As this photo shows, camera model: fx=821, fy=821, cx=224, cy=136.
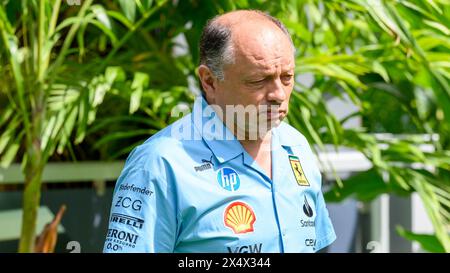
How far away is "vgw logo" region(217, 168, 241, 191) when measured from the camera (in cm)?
130

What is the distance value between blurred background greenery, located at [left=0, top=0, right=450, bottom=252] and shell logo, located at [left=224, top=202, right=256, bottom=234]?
0.71 m

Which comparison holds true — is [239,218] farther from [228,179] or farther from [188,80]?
[188,80]

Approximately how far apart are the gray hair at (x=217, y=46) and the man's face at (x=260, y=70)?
0.01 meters

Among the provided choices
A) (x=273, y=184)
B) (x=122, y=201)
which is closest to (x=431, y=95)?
(x=273, y=184)

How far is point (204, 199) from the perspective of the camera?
4.14 feet

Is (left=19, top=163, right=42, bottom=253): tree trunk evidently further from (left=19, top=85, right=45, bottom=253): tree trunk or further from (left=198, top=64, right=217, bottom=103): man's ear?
(left=198, top=64, right=217, bottom=103): man's ear

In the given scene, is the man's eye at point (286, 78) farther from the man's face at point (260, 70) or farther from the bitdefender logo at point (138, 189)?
the bitdefender logo at point (138, 189)

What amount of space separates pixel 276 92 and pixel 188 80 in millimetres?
1624

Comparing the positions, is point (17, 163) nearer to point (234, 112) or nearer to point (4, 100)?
point (4, 100)

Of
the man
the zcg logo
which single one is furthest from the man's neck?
the zcg logo

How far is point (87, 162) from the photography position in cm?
325

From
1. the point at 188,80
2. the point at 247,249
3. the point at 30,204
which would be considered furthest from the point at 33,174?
the point at 247,249

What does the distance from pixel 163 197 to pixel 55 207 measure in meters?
2.05
